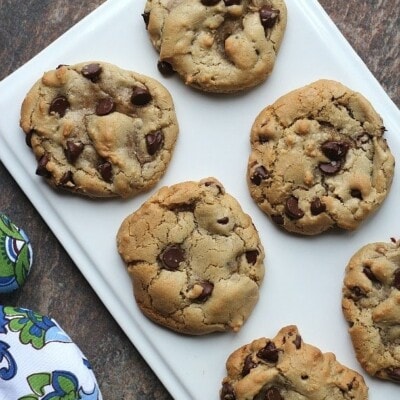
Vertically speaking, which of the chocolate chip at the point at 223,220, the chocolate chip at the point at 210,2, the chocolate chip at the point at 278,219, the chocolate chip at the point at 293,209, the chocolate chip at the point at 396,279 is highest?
the chocolate chip at the point at 210,2

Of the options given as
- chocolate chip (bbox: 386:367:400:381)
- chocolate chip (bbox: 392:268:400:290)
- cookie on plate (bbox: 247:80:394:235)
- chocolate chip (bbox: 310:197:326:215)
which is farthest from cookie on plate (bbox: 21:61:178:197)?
chocolate chip (bbox: 386:367:400:381)

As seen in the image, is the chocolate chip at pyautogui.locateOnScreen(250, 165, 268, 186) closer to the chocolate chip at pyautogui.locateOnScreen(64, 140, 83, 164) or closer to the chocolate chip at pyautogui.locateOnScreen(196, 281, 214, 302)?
the chocolate chip at pyautogui.locateOnScreen(196, 281, 214, 302)

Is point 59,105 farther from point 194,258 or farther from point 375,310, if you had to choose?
point 375,310

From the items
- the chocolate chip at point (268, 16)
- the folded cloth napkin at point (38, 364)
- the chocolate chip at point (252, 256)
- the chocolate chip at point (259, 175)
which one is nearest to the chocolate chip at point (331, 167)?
the chocolate chip at point (259, 175)

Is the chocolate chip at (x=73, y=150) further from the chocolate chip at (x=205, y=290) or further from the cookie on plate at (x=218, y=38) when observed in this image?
the chocolate chip at (x=205, y=290)

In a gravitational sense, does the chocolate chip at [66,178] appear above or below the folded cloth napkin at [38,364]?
above

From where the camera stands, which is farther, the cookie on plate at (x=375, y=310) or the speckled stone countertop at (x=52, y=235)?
the speckled stone countertop at (x=52, y=235)

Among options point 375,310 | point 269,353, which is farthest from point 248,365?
point 375,310

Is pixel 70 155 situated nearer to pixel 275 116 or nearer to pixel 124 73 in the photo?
pixel 124 73
